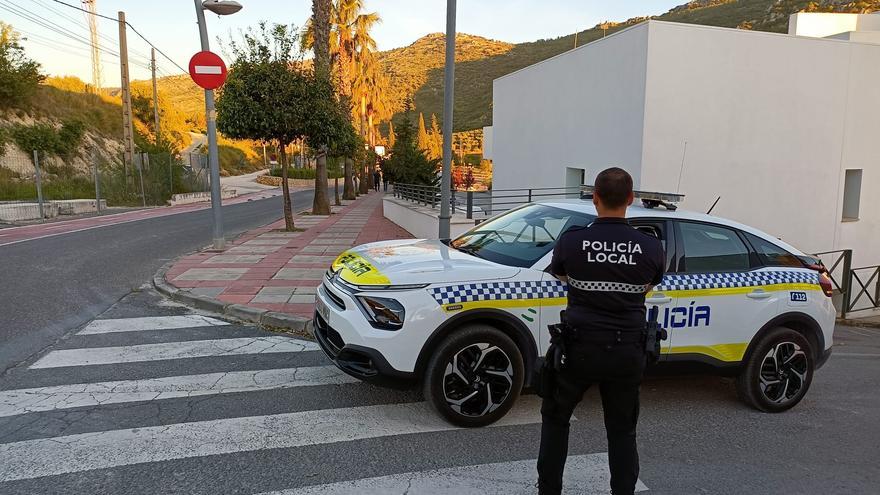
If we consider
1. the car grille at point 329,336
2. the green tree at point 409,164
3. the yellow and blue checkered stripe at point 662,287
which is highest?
the green tree at point 409,164

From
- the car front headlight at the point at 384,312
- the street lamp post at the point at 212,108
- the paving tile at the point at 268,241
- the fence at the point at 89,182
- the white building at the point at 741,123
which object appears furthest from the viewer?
the fence at the point at 89,182

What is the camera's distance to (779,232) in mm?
13852

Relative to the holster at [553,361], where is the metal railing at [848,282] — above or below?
below

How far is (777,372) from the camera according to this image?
4.52 meters

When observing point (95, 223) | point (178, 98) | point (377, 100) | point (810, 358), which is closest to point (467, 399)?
A: point (810, 358)

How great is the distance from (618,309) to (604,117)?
11.8 metres

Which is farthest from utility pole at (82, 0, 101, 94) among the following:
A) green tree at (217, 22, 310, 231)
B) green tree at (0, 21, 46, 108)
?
green tree at (217, 22, 310, 231)

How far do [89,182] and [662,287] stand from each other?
99.0ft

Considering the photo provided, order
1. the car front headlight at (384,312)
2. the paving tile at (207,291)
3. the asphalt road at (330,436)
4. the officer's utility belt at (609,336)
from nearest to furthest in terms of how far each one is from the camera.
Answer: the officer's utility belt at (609,336)
the asphalt road at (330,436)
the car front headlight at (384,312)
the paving tile at (207,291)

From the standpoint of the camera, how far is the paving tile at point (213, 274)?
8.73 m

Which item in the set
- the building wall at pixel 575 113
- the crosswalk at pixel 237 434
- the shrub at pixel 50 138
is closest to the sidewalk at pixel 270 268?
the crosswalk at pixel 237 434

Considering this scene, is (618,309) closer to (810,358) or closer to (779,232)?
(810,358)

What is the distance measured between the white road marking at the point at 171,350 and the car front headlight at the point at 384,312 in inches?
81.0

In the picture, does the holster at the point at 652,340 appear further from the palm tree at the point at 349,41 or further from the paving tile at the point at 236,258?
the palm tree at the point at 349,41
